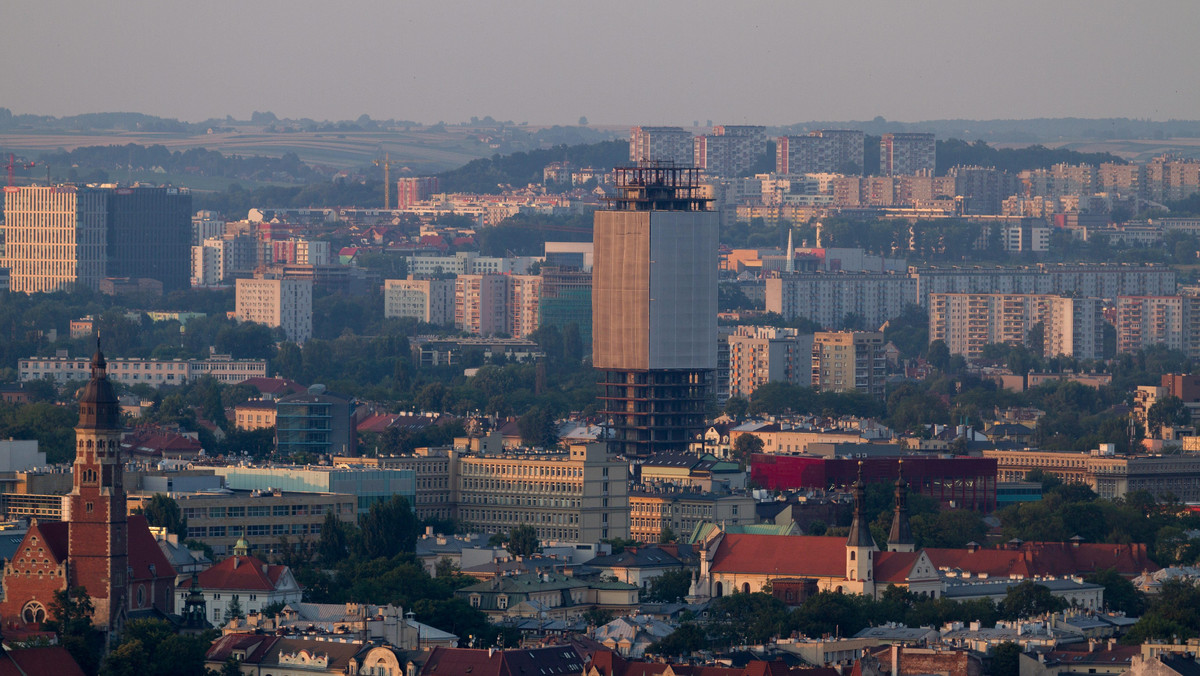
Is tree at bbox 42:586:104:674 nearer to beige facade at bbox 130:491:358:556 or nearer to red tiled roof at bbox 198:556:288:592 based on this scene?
red tiled roof at bbox 198:556:288:592

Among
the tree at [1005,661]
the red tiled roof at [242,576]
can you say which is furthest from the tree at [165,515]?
the tree at [1005,661]

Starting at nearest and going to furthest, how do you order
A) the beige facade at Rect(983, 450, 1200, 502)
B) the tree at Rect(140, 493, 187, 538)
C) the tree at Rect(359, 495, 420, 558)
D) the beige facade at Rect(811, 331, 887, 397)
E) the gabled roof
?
the gabled roof < the tree at Rect(140, 493, 187, 538) < the tree at Rect(359, 495, 420, 558) < the beige facade at Rect(983, 450, 1200, 502) < the beige facade at Rect(811, 331, 887, 397)

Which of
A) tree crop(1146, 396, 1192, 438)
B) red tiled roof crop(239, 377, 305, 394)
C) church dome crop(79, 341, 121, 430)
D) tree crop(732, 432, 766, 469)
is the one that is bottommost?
tree crop(732, 432, 766, 469)

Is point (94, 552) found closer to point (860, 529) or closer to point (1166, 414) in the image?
point (860, 529)

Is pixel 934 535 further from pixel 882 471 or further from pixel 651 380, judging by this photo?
pixel 651 380

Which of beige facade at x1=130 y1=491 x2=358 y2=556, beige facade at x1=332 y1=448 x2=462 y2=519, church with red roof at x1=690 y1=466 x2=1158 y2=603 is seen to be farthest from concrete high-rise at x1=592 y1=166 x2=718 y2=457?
church with red roof at x1=690 y1=466 x2=1158 y2=603

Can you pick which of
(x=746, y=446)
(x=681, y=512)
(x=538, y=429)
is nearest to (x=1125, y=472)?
(x=746, y=446)
